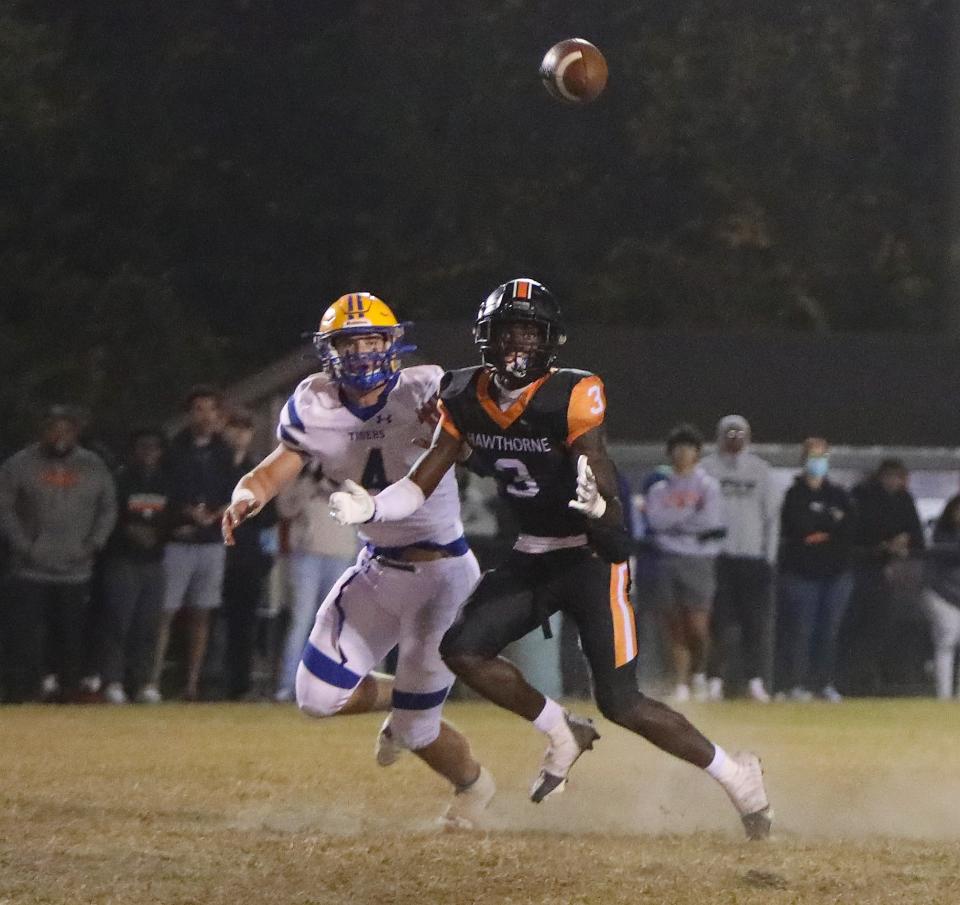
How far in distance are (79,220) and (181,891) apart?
2421cm

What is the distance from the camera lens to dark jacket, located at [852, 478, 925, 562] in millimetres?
14078

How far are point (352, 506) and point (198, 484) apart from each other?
5881mm

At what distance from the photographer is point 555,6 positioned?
94.8 ft

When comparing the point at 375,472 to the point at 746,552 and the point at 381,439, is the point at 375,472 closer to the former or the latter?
the point at 381,439

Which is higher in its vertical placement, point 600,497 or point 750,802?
point 600,497

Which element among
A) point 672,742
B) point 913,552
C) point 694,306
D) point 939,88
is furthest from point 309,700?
point 939,88

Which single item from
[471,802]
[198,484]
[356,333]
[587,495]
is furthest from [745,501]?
[587,495]

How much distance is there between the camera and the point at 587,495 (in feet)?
22.3

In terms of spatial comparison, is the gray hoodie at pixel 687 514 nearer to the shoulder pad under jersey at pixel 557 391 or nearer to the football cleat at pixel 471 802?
the football cleat at pixel 471 802

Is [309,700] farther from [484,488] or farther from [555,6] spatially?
[555,6]

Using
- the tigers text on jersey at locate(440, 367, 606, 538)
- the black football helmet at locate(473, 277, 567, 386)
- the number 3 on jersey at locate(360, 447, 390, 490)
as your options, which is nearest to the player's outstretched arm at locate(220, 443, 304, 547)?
the number 3 on jersey at locate(360, 447, 390, 490)

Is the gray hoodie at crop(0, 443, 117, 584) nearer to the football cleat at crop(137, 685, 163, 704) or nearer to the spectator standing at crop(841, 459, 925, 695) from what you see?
the football cleat at crop(137, 685, 163, 704)

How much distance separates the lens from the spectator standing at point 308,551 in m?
12.6

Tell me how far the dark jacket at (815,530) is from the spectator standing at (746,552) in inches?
4.2
